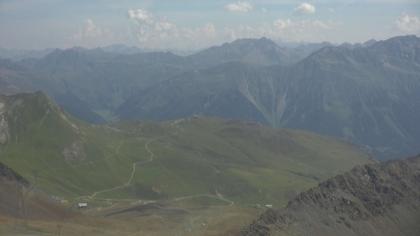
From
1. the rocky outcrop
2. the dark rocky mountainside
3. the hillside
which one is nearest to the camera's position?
the dark rocky mountainside

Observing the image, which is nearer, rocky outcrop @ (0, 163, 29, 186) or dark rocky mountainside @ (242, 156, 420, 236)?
dark rocky mountainside @ (242, 156, 420, 236)

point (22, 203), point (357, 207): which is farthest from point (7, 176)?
point (357, 207)

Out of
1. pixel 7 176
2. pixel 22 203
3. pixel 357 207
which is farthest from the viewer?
pixel 7 176

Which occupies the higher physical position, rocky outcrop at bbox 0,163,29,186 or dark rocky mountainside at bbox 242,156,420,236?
dark rocky mountainside at bbox 242,156,420,236

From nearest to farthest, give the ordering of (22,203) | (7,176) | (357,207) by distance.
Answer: (357,207) → (22,203) → (7,176)

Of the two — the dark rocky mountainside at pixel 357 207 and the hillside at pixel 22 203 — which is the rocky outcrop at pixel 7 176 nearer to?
the hillside at pixel 22 203

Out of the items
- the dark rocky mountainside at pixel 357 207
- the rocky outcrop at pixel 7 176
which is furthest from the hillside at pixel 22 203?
the dark rocky mountainside at pixel 357 207

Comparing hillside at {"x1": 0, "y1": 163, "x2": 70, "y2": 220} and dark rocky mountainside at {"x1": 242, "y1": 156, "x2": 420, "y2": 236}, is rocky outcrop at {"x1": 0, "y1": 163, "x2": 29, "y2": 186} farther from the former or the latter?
dark rocky mountainside at {"x1": 242, "y1": 156, "x2": 420, "y2": 236}

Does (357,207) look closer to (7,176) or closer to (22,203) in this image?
(22,203)

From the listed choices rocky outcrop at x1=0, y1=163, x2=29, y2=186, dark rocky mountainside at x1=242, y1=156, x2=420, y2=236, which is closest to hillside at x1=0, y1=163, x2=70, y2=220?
rocky outcrop at x1=0, y1=163, x2=29, y2=186

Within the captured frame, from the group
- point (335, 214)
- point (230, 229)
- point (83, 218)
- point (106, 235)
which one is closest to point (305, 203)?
point (335, 214)
